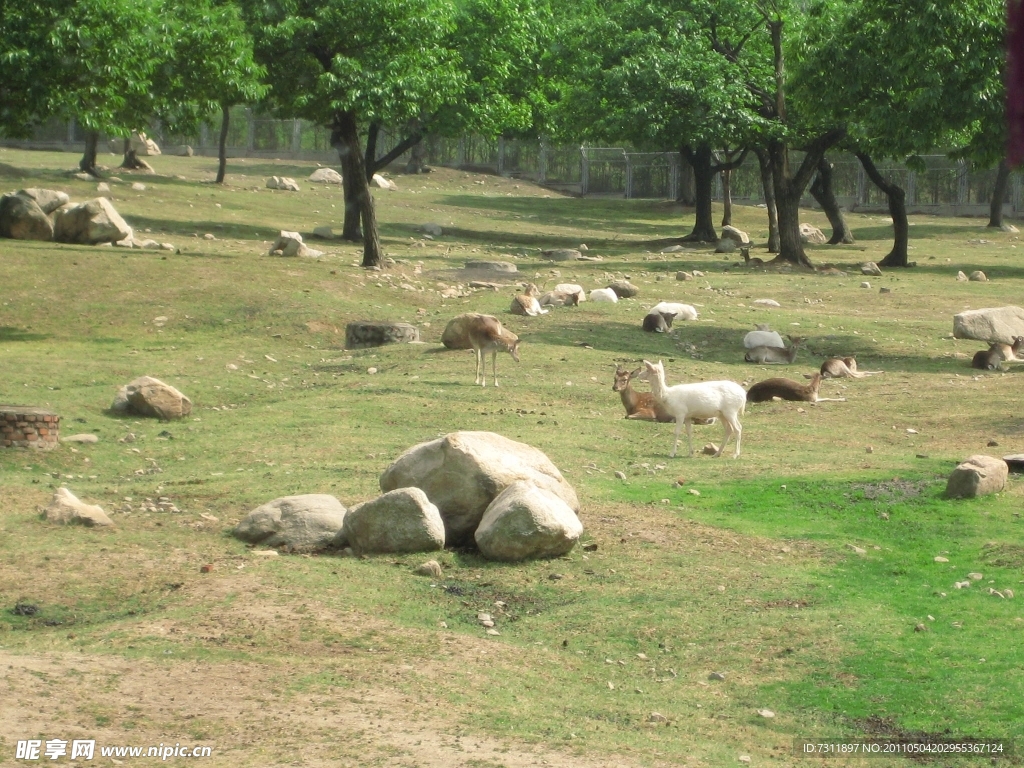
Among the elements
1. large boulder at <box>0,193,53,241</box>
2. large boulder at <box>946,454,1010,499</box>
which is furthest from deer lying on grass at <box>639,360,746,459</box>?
large boulder at <box>0,193,53,241</box>

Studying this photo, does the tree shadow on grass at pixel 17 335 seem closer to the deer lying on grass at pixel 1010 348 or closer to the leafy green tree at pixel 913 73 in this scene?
the leafy green tree at pixel 913 73

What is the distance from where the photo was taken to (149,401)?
14.0 meters

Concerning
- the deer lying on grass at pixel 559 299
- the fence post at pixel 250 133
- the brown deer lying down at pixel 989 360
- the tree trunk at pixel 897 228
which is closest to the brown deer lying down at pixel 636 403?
the brown deer lying down at pixel 989 360

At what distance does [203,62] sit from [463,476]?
15.4 meters

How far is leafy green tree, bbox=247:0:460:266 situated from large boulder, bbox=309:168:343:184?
73.6ft

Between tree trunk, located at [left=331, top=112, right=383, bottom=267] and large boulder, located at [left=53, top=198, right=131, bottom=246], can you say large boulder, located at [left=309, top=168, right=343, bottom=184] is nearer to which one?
tree trunk, located at [left=331, top=112, right=383, bottom=267]

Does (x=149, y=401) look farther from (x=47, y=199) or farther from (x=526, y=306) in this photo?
(x=47, y=199)

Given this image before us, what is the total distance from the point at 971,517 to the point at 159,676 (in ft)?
20.6

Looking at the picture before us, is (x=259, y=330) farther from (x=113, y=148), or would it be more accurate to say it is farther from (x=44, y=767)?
(x=113, y=148)

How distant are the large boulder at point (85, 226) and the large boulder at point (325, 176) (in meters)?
24.3

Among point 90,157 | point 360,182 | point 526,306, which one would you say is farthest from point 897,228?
point 90,157

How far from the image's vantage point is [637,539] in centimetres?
920

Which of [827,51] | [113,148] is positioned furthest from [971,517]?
[113,148]

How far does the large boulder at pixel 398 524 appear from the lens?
8625 millimetres
